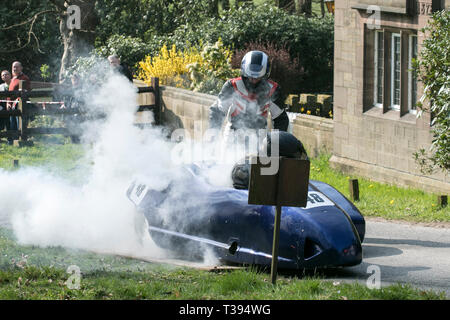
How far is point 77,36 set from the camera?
28.6m

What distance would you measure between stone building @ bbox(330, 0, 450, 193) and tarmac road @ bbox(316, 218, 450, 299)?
2.81 m

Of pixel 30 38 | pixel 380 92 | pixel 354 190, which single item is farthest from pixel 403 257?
pixel 30 38

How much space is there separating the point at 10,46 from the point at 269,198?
89.4 ft

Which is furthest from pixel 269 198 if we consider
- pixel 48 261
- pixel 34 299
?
pixel 48 261

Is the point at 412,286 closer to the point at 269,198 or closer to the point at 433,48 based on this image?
the point at 269,198

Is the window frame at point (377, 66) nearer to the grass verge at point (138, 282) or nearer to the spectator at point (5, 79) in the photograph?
the grass verge at point (138, 282)

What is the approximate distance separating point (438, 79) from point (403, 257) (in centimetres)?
396

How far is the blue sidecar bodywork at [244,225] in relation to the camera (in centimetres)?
942

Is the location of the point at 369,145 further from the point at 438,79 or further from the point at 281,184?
the point at 281,184

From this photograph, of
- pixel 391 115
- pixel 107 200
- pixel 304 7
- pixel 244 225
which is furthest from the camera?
pixel 304 7

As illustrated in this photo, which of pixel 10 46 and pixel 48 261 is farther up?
pixel 10 46

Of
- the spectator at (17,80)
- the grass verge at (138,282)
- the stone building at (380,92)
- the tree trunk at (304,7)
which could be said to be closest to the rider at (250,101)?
the grass verge at (138,282)

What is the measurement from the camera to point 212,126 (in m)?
11.9

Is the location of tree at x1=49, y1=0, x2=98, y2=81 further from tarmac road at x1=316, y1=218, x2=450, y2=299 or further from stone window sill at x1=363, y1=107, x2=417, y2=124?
tarmac road at x1=316, y1=218, x2=450, y2=299
